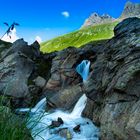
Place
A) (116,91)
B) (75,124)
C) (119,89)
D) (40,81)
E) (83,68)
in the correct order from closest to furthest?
1. (119,89)
2. (116,91)
3. (75,124)
4. (83,68)
5. (40,81)

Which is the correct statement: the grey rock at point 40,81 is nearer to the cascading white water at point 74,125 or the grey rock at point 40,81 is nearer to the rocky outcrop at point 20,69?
the rocky outcrop at point 20,69

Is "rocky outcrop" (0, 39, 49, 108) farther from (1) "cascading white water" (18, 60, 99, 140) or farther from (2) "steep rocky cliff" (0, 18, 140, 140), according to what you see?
(1) "cascading white water" (18, 60, 99, 140)

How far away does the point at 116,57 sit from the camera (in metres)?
28.0

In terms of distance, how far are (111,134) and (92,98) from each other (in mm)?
7592

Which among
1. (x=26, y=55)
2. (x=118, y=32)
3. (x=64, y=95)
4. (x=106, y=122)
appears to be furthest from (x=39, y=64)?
(x=106, y=122)

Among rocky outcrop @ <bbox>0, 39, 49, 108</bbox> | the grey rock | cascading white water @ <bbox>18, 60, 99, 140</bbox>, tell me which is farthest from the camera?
the grey rock

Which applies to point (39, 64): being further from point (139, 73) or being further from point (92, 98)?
point (139, 73)

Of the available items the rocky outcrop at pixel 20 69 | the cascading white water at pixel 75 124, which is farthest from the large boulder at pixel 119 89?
the rocky outcrop at pixel 20 69

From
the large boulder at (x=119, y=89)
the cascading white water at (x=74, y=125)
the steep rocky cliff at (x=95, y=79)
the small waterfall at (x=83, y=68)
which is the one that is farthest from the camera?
the small waterfall at (x=83, y=68)

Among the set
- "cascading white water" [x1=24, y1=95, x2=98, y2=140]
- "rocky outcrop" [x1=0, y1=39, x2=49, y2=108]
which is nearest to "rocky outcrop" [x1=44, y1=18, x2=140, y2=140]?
"cascading white water" [x1=24, y1=95, x2=98, y2=140]

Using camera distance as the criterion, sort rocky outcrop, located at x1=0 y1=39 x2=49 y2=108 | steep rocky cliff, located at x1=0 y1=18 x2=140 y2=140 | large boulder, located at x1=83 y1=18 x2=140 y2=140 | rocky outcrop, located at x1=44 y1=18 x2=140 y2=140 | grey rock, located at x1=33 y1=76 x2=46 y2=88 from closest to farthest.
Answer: large boulder, located at x1=83 y1=18 x2=140 y2=140 < rocky outcrop, located at x1=44 y1=18 x2=140 y2=140 < steep rocky cliff, located at x1=0 y1=18 x2=140 y2=140 < rocky outcrop, located at x1=0 y1=39 x2=49 y2=108 < grey rock, located at x1=33 y1=76 x2=46 y2=88

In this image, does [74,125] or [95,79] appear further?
[95,79]

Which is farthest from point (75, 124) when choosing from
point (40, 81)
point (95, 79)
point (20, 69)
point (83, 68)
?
point (20, 69)

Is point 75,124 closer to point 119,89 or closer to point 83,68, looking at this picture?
point 119,89
